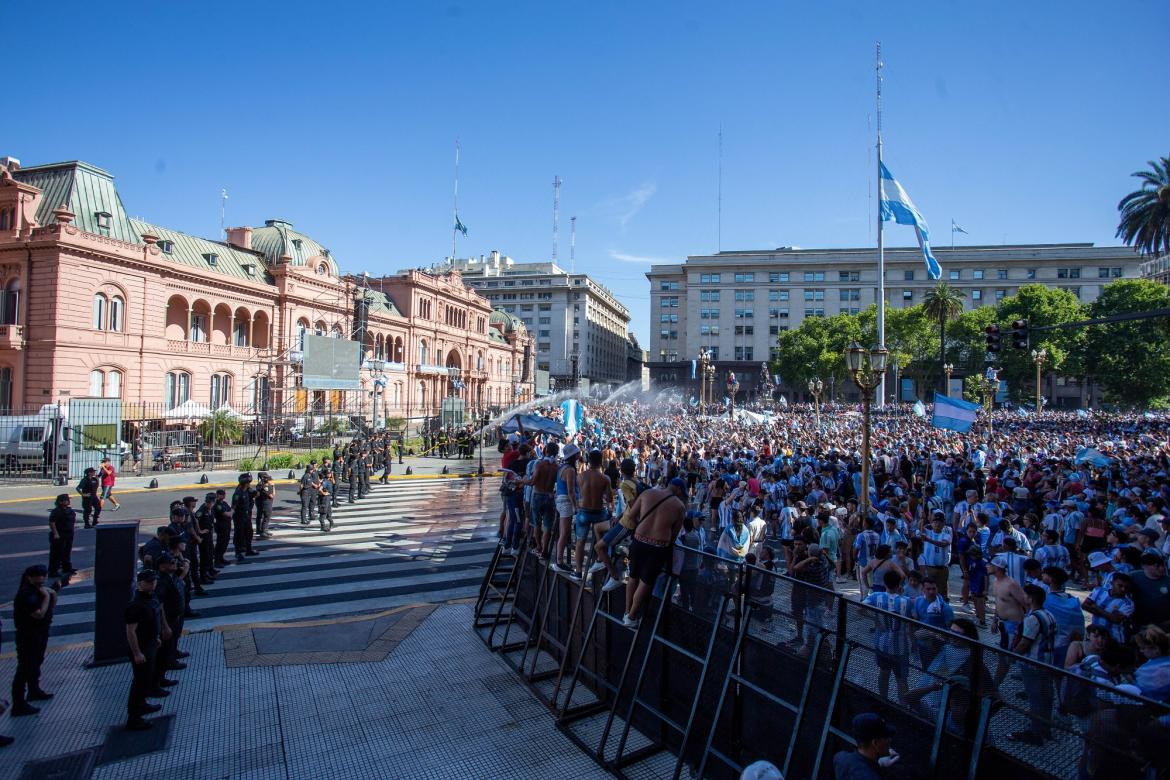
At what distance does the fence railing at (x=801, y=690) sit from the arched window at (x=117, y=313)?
36.1m

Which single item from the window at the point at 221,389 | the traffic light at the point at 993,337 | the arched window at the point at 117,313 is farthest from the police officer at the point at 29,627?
the window at the point at 221,389

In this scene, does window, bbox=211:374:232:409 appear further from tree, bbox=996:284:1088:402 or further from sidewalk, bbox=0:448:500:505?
tree, bbox=996:284:1088:402

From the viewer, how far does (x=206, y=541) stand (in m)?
11.1

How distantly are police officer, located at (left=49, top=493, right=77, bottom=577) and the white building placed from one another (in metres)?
94.7

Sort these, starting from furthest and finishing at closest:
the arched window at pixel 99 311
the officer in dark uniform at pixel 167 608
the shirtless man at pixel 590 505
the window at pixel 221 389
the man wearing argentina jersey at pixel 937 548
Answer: the window at pixel 221 389 < the arched window at pixel 99 311 < the man wearing argentina jersey at pixel 937 548 < the shirtless man at pixel 590 505 < the officer in dark uniform at pixel 167 608

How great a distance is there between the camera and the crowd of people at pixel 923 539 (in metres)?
5.16

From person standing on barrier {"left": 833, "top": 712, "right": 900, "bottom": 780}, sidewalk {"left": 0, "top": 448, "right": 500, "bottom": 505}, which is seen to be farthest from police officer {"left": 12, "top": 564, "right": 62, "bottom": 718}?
sidewalk {"left": 0, "top": 448, "right": 500, "bottom": 505}

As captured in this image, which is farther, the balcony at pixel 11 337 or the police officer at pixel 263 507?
the balcony at pixel 11 337

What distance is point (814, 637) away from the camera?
16.2ft

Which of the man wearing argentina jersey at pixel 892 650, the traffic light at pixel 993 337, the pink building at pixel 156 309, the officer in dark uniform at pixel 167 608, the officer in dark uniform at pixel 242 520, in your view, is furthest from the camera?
the pink building at pixel 156 309

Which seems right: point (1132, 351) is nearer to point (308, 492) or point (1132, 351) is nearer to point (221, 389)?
point (308, 492)

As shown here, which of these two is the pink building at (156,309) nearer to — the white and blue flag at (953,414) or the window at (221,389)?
the window at (221,389)

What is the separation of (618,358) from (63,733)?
136255 mm

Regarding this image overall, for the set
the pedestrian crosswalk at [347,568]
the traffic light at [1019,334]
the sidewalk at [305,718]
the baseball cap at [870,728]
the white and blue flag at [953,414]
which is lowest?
the sidewalk at [305,718]
